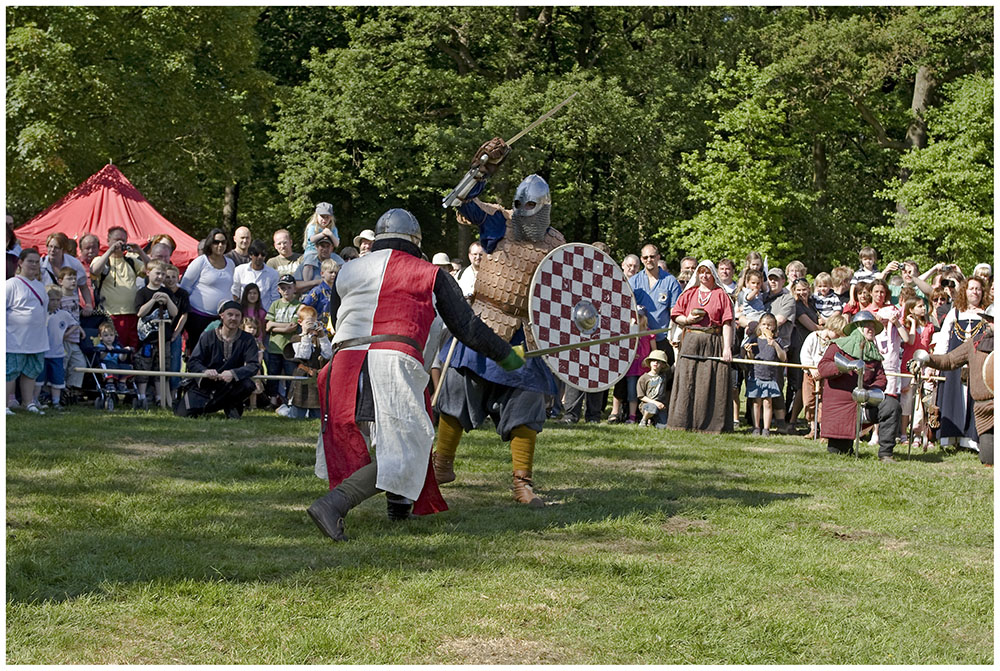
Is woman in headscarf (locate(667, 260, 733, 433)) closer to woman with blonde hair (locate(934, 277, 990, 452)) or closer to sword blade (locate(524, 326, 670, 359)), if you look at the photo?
woman with blonde hair (locate(934, 277, 990, 452))

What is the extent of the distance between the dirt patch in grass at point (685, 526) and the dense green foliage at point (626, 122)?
54.4 feet

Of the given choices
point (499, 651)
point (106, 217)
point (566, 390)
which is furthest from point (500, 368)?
point (106, 217)

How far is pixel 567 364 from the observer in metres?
6.87

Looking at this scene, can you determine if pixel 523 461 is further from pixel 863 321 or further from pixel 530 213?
pixel 863 321

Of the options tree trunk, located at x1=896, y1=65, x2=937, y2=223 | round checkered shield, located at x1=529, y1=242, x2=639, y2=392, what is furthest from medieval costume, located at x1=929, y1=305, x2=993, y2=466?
tree trunk, located at x1=896, y1=65, x2=937, y2=223

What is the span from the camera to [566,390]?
38.8 ft

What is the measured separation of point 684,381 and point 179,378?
466cm

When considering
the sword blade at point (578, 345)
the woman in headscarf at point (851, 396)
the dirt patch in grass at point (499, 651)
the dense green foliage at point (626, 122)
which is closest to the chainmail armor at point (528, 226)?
the sword blade at point (578, 345)

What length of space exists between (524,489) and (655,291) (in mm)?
5252

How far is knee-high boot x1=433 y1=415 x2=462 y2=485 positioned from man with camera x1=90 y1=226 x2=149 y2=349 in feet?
16.3

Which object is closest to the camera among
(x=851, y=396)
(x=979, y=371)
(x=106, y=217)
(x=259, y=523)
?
(x=259, y=523)

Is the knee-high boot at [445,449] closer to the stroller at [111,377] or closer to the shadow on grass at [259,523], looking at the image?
the shadow on grass at [259,523]

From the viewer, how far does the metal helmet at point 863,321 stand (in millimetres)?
10016

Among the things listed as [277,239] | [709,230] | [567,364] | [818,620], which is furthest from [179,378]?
[709,230]
